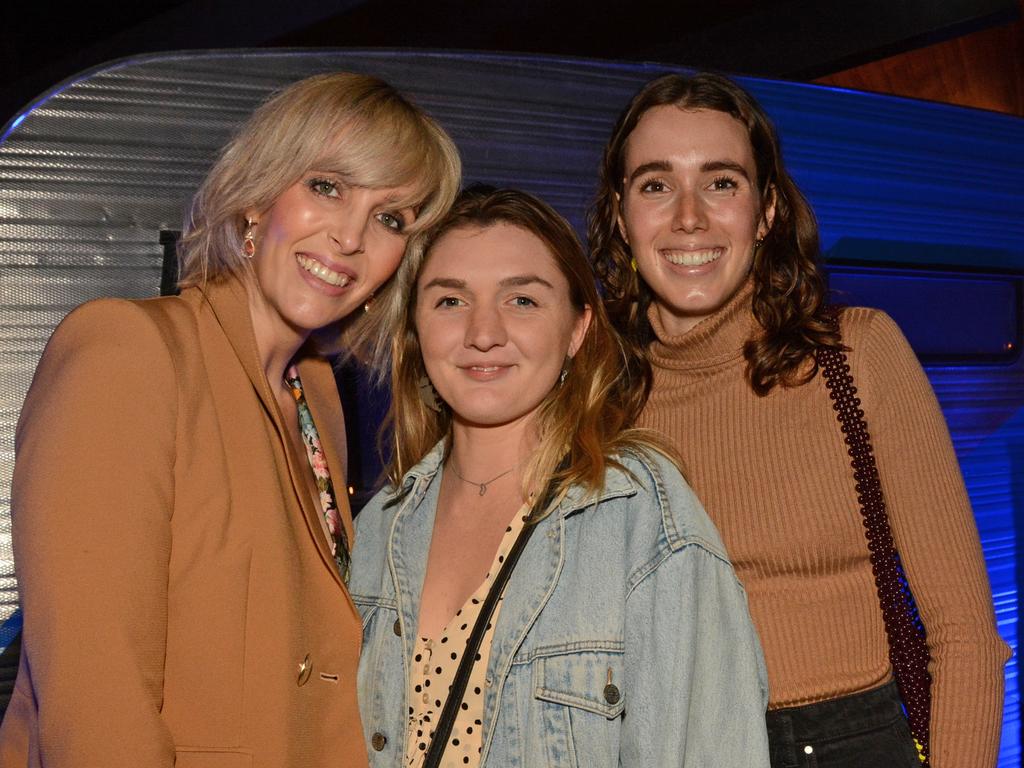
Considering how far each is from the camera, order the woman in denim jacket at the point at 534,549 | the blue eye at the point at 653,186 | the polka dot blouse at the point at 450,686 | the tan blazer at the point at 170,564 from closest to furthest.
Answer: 1. the tan blazer at the point at 170,564
2. the woman in denim jacket at the point at 534,549
3. the polka dot blouse at the point at 450,686
4. the blue eye at the point at 653,186

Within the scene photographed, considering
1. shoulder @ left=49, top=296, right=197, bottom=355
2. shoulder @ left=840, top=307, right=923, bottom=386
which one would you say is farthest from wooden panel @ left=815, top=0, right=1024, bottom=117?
shoulder @ left=49, top=296, right=197, bottom=355

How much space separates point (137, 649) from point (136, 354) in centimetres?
48

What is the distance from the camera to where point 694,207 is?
2207 mm

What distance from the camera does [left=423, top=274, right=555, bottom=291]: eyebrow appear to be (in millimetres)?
2117

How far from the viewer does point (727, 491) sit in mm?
2096

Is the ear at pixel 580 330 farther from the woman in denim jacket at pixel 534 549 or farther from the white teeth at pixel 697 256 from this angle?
the white teeth at pixel 697 256

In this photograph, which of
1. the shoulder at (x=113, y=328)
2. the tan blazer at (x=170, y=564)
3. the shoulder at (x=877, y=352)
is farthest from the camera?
the shoulder at (x=877, y=352)

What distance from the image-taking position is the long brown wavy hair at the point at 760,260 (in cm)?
213

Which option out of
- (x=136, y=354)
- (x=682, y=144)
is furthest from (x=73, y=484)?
(x=682, y=144)

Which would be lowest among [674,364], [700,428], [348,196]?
[700,428]

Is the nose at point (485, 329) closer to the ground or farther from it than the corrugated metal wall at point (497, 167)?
closer to the ground

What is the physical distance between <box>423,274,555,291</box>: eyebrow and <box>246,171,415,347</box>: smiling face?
16 cm

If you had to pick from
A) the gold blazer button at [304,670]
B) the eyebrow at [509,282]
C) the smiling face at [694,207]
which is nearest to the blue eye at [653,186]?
the smiling face at [694,207]

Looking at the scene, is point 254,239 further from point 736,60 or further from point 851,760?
point 736,60
